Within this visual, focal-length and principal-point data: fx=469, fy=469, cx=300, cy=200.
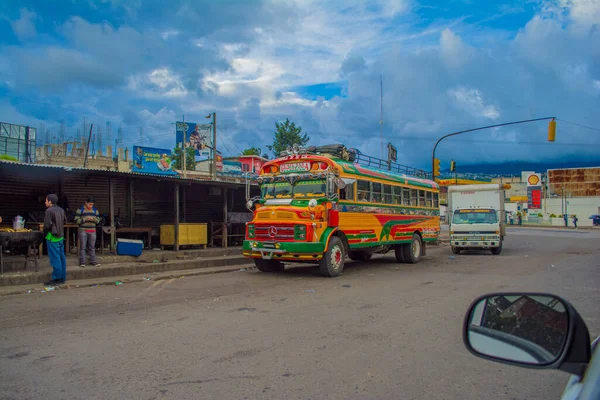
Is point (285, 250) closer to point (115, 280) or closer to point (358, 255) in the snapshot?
point (115, 280)

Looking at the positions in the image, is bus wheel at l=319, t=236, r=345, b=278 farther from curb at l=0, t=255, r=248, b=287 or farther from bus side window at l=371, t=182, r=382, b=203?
curb at l=0, t=255, r=248, b=287

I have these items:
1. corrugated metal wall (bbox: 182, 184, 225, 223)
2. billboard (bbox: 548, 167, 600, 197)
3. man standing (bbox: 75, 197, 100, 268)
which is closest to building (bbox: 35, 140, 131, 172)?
corrugated metal wall (bbox: 182, 184, 225, 223)

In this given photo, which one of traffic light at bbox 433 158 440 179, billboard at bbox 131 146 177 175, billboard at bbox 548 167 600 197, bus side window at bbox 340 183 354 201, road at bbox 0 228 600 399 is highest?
billboard at bbox 548 167 600 197

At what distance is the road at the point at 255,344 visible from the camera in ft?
14.0

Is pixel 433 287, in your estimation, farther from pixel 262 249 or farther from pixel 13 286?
pixel 13 286

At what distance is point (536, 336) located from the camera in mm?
1950

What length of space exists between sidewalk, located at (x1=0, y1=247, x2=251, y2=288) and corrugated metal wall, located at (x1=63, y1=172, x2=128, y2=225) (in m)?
2.07

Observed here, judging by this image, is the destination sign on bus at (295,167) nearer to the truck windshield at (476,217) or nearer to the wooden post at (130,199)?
the wooden post at (130,199)

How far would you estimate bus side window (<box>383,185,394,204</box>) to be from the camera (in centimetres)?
1511

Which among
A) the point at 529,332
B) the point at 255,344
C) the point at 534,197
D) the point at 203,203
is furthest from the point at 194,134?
the point at 534,197

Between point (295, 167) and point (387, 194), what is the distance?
3.86 m

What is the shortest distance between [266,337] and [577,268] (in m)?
12.3

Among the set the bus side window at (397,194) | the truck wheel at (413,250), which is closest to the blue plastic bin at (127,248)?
the bus side window at (397,194)

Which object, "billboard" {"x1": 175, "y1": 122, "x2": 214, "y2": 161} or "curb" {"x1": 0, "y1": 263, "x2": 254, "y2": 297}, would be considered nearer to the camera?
"curb" {"x1": 0, "y1": 263, "x2": 254, "y2": 297}
